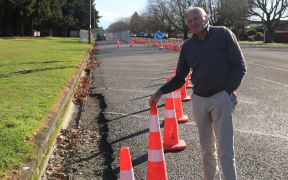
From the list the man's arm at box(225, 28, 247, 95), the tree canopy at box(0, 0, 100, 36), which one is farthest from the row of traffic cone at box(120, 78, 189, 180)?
the tree canopy at box(0, 0, 100, 36)

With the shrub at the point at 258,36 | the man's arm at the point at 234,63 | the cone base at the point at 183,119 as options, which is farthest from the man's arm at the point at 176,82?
the shrub at the point at 258,36

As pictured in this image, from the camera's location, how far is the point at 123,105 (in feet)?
26.4

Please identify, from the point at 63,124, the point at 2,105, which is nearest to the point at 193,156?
the point at 63,124

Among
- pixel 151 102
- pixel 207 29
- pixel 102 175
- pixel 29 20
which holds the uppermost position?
pixel 29 20

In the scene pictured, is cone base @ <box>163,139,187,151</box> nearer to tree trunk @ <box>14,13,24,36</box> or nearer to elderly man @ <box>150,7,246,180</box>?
elderly man @ <box>150,7,246,180</box>

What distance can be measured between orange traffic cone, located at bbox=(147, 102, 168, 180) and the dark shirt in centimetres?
71

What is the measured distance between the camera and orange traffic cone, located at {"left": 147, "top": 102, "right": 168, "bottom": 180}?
3758 mm

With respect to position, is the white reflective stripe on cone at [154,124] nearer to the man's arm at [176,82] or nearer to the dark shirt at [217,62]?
the man's arm at [176,82]

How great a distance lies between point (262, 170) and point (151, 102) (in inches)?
64.5

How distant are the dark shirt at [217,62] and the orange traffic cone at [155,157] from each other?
713mm

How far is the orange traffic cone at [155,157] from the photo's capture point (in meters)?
3.76

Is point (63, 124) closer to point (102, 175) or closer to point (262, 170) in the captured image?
point (102, 175)

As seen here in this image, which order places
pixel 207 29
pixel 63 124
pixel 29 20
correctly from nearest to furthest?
pixel 207 29 < pixel 63 124 < pixel 29 20

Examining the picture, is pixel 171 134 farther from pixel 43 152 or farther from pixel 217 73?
pixel 217 73
